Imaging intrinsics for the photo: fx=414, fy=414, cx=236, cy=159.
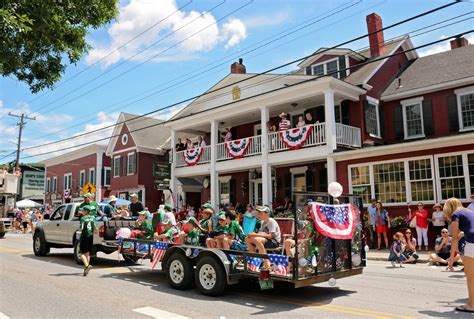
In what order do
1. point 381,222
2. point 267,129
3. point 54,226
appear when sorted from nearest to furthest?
point 54,226 → point 381,222 → point 267,129

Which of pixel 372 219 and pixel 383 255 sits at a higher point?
pixel 372 219

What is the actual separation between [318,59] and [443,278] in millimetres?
15607

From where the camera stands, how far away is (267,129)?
63.7 feet

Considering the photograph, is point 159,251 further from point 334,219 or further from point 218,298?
point 334,219

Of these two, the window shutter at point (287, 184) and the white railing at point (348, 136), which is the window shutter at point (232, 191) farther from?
the white railing at point (348, 136)

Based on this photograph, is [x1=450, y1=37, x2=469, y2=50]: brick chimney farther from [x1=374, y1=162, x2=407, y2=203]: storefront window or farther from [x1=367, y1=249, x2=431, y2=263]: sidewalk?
[x1=367, y1=249, x2=431, y2=263]: sidewalk

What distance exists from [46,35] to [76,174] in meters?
33.4

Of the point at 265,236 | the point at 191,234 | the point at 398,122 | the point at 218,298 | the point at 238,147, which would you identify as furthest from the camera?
the point at 238,147

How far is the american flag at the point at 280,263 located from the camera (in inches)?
256

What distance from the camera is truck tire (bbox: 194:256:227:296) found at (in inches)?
277

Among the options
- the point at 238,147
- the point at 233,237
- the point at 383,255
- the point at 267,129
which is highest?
the point at 267,129

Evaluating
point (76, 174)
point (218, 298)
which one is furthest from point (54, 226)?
point (76, 174)

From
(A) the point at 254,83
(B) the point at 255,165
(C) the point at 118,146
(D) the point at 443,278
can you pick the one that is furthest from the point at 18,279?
(C) the point at 118,146

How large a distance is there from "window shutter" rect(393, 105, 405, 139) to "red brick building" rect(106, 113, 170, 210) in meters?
16.7
